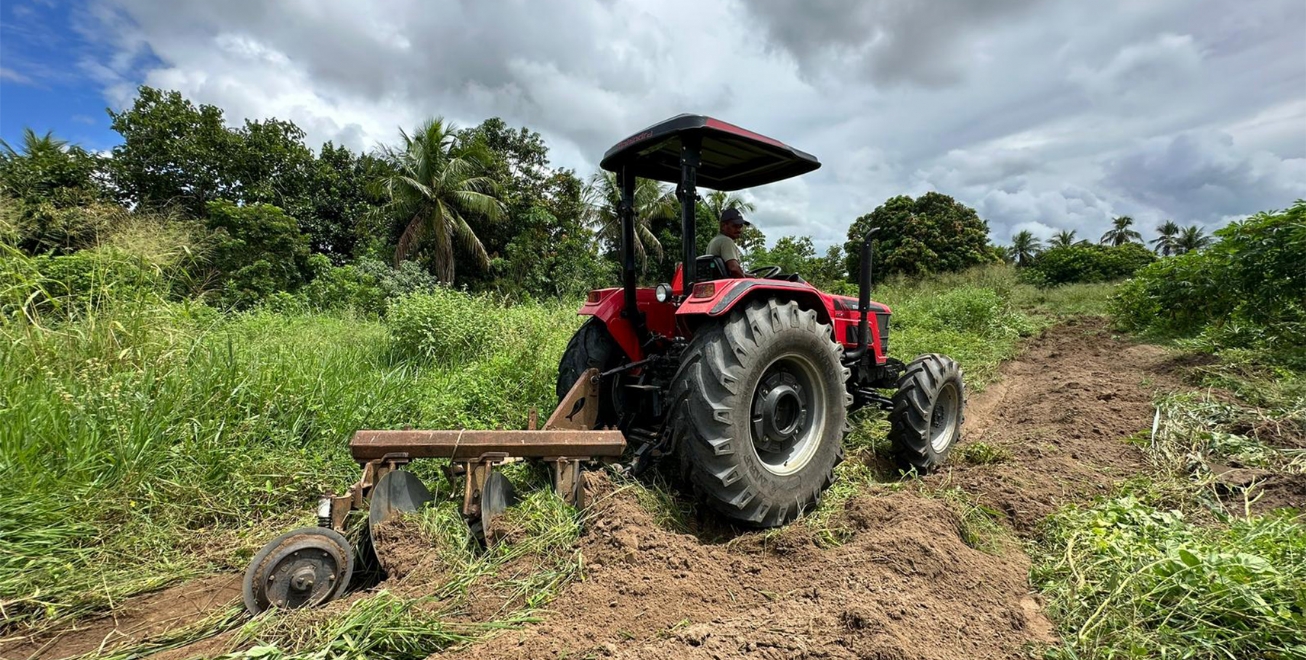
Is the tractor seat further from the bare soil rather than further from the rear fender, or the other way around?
the bare soil

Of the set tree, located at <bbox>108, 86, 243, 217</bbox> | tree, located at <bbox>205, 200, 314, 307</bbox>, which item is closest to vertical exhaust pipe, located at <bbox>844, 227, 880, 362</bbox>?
tree, located at <bbox>205, 200, 314, 307</bbox>

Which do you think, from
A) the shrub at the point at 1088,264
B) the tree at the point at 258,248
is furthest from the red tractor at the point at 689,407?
the shrub at the point at 1088,264

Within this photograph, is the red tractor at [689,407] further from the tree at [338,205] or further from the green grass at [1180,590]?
the tree at [338,205]

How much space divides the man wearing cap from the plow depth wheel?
243 centimetres

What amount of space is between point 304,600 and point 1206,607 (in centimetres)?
293

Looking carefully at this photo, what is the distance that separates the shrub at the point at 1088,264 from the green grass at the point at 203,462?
29218 mm

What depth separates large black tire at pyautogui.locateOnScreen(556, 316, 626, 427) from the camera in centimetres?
334

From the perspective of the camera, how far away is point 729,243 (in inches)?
140

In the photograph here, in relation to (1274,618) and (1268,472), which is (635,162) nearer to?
(1274,618)

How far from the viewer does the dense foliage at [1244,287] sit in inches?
246

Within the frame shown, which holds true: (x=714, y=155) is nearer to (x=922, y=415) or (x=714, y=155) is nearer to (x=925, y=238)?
(x=922, y=415)

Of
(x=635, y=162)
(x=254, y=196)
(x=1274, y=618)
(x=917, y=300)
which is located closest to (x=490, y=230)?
(x=254, y=196)

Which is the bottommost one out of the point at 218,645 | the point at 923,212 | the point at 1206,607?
the point at 218,645

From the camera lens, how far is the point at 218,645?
1.77m
